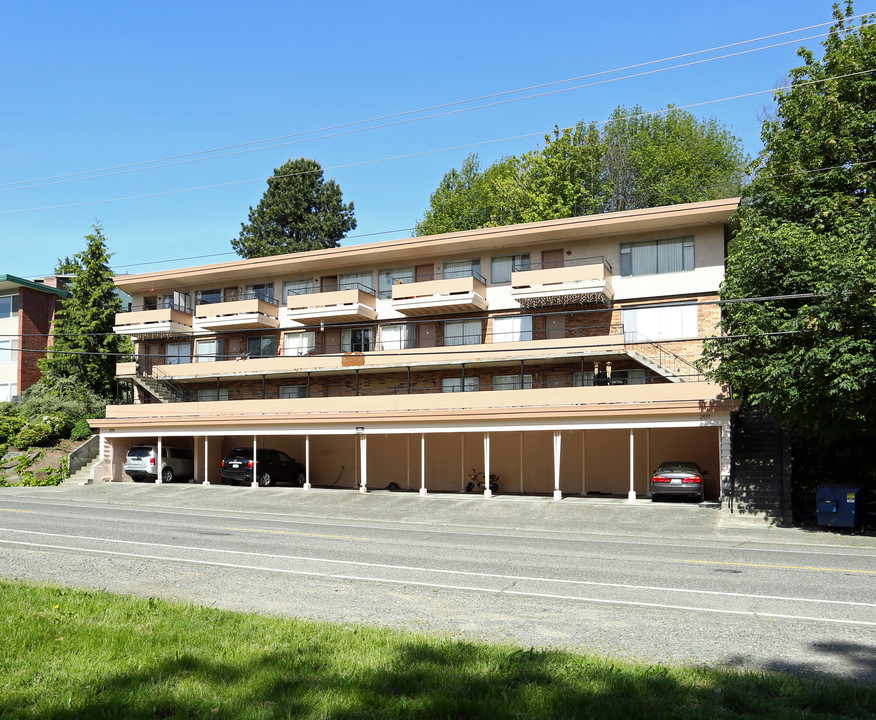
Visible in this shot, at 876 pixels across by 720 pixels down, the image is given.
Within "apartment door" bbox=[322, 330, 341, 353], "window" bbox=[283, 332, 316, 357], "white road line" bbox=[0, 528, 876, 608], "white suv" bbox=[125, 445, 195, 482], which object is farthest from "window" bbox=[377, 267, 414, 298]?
"white road line" bbox=[0, 528, 876, 608]

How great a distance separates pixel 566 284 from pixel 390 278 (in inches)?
387

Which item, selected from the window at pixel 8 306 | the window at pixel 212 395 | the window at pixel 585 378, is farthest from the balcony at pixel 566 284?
the window at pixel 8 306

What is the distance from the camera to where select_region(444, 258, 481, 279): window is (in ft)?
120

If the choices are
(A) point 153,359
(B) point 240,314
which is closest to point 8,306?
(A) point 153,359

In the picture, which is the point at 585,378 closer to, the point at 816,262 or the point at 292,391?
the point at 816,262

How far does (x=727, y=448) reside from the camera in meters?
24.9

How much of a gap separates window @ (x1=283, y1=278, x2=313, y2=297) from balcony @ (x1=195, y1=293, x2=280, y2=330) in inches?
37.6

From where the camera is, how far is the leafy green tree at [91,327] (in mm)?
45969

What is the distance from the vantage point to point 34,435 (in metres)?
38.3

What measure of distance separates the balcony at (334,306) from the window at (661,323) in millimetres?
12677

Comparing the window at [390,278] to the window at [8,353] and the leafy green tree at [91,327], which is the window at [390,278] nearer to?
the leafy green tree at [91,327]

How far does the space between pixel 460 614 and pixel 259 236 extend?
60898 millimetres

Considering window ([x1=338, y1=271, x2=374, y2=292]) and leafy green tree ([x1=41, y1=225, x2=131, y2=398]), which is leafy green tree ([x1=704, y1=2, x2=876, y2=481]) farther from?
leafy green tree ([x1=41, y1=225, x2=131, y2=398])

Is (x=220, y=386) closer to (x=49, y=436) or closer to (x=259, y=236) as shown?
(x=49, y=436)
